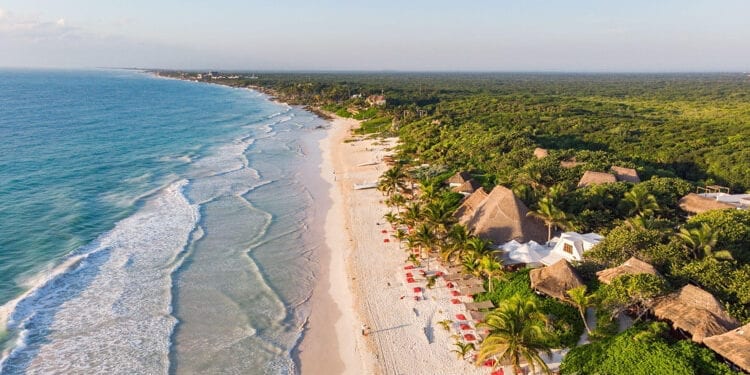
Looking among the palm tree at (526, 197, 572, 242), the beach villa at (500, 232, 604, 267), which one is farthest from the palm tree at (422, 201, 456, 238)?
the palm tree at (526, 197, 572, 242)

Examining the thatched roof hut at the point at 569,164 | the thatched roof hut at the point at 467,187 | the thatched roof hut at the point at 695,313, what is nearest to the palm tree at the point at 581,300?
the thatched roof hut at the point at 695,313

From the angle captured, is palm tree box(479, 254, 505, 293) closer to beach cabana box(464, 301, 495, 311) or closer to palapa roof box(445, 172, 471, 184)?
beach cabana box(464, 301, 495, 311)

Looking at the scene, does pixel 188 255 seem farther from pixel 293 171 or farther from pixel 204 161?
pixel 204 161

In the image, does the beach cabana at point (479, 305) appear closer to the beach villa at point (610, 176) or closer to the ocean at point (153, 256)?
the ocean at point (153, 256)

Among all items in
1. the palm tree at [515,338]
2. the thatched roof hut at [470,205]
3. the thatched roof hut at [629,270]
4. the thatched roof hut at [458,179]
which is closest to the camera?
the palm tree at [515,338]

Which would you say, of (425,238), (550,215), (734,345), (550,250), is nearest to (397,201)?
(425,238)

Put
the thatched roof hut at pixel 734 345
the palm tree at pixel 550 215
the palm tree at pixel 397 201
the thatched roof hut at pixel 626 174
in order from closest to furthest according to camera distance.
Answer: the thatched roof hut at pixel 734 345 → the palm tree at pixel 550 215 → the palm tree at pixel 397 201 → the thatched roof hut at pixel 626 174

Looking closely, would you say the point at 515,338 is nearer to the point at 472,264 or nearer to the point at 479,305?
the point at 479,305

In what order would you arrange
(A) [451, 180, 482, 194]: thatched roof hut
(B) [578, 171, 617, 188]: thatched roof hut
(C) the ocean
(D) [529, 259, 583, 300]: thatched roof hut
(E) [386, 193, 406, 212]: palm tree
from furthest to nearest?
1. (A) [451, 180, 482, 194]: thatched roof hut
2. (E) [386, 193, 406, 212]: palm tree
3. (B) [578, 171, 617, 188]: thatched roof hut
4. (D) [529, 259, 583, 300]: thatched roof hut
5. (C) the ocean
